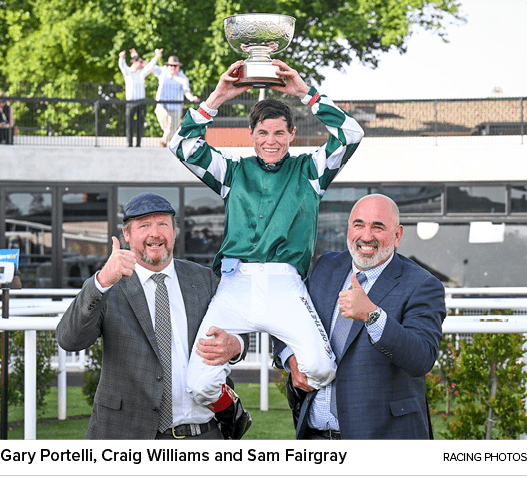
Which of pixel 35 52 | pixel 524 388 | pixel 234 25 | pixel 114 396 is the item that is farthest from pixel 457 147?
pixel 35 52

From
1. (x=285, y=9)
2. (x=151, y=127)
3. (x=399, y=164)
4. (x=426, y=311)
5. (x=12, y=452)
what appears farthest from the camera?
(x=285, y=9)

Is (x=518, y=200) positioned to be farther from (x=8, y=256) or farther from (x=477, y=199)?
(x=8, y=256)

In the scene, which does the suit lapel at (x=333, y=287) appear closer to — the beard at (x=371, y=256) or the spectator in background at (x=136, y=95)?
the beard at (x=371, y=256)

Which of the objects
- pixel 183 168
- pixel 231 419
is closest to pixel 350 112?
pixel 183 168

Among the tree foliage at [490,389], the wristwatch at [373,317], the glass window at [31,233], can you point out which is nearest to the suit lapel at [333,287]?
the wristwatch at [373,317]

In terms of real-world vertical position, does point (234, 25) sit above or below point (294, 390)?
above

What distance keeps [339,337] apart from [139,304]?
2.51 feet

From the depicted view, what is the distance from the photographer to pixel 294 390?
3.41 metres

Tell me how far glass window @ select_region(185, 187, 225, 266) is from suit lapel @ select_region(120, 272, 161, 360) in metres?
11.6

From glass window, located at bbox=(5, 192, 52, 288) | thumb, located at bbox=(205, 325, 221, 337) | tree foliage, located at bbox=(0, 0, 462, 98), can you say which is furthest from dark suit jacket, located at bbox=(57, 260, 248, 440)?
tree foliage, located at bbox=(0, 0, 462, 98)

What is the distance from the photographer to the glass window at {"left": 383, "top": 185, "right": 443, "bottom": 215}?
49.6 ft

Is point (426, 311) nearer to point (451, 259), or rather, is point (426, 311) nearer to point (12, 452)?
point (12, 452)

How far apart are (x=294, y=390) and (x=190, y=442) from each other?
621 mm

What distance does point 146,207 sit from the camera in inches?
129
